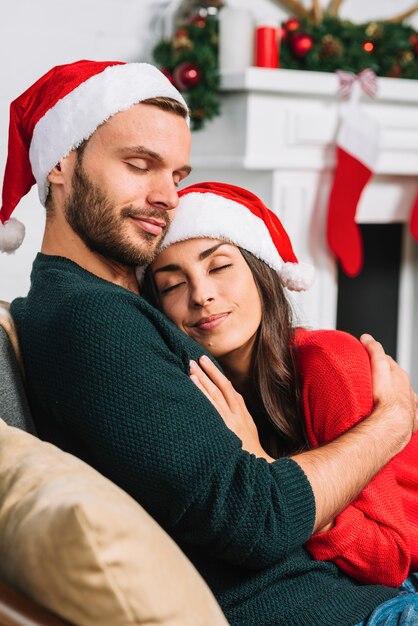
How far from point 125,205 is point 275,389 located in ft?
1.58

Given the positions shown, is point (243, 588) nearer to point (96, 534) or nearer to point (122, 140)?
point (96, 534)

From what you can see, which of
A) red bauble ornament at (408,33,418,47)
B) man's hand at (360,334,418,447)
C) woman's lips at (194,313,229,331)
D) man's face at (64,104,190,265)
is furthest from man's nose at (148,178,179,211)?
red bauble ornament at (408,33,418,47)

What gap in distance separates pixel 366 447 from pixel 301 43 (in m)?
2.05

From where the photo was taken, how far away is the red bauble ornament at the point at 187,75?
2975 mm

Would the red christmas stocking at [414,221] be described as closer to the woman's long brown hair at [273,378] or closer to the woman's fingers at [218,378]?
the woman's long brown hair at [273,378]

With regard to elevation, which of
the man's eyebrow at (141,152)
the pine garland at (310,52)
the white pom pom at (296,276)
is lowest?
the white pom pom at (296,276)

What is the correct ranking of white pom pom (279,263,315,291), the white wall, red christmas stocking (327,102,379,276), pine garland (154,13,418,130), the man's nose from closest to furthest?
1. the man's nose
2. white pom pom (279,263,315,291)
3. the white wall
4. pine garland (154,13,418,130)
5. red christmas stocking (327,102,379,276)

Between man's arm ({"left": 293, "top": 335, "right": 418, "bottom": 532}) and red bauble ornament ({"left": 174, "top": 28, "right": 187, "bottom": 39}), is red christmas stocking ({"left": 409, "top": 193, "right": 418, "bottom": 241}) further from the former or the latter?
man's arm ({"left": 293, "top": 335, "right": 418, "bottom": 532})

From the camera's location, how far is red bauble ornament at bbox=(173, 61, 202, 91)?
9.76ft

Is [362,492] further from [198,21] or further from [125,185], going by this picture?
[198,21]

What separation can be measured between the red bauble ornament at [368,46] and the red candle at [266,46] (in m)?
0.37

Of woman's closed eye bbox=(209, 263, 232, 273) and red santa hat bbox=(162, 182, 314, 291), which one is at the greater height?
red santa hat bbox=(162, 182, 314, 291)

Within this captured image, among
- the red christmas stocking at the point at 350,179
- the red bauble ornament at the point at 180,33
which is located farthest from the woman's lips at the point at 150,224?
the red christmas stocking at the point at 350,179

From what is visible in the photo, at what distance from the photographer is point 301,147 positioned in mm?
3262
